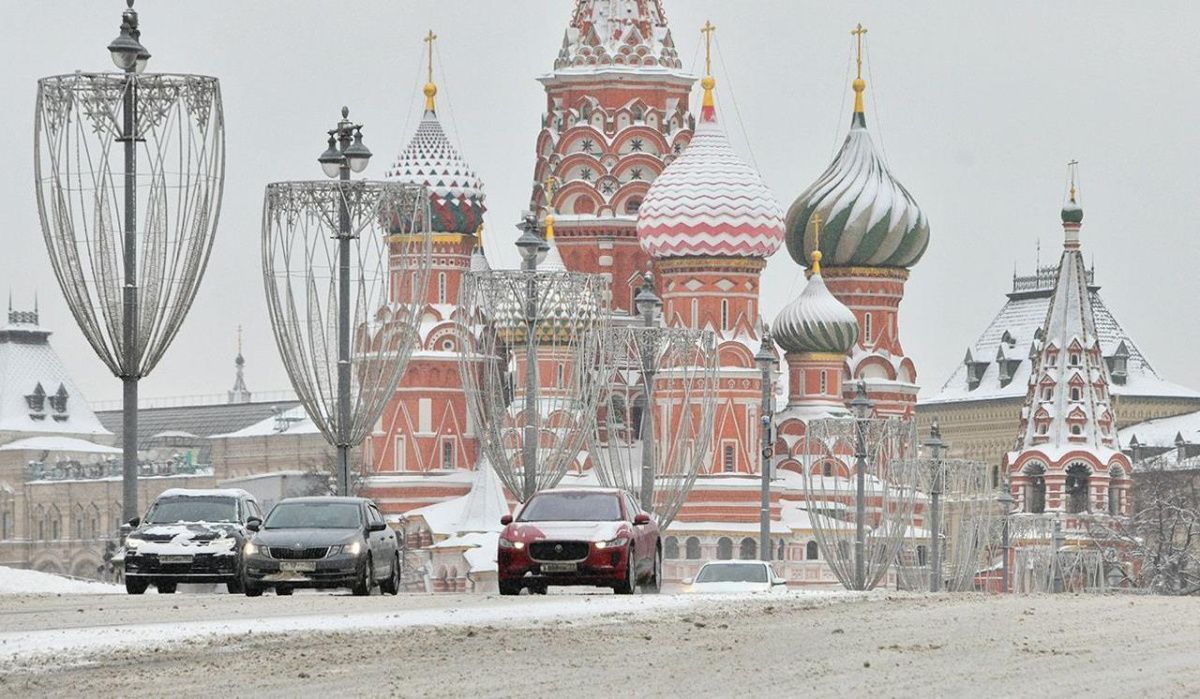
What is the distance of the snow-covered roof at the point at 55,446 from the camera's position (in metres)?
185

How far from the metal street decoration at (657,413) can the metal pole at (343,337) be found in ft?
49.1

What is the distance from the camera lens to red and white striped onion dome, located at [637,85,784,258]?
106m

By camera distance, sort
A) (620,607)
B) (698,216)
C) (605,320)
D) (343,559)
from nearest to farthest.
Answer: (620,607)
(343,559)
(605,320)
(698,216)

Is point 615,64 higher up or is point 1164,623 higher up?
point 615,64

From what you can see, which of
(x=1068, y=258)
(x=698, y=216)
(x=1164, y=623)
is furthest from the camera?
(x=1068, y=258)

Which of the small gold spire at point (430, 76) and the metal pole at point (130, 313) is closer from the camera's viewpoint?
the metal pole at point (130, 313)

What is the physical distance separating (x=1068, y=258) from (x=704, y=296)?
3013 cm

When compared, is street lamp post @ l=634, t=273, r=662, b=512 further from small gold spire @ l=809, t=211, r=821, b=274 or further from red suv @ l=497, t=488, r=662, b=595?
small gold spire @ l=809, t=211, r=821, b=274

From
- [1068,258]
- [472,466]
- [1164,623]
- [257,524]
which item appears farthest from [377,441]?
[1164,623]

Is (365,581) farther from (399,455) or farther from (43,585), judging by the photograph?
(399,455)

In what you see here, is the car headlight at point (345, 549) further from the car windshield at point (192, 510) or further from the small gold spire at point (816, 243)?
the small gold spire at point (816, 243)

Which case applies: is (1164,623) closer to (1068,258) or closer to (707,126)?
(707,126)

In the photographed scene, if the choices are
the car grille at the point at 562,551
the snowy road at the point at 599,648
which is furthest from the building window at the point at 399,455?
the snowy road at the point at 599,648

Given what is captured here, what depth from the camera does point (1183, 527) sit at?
135 meters
